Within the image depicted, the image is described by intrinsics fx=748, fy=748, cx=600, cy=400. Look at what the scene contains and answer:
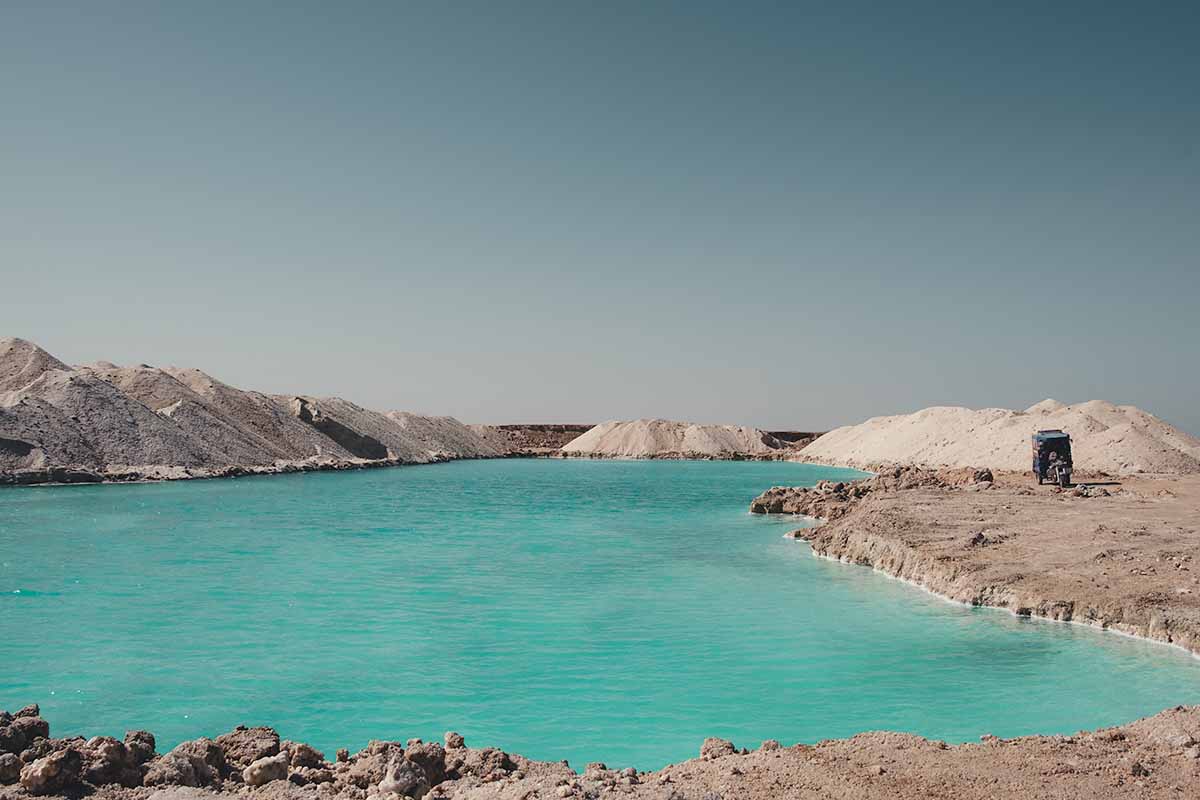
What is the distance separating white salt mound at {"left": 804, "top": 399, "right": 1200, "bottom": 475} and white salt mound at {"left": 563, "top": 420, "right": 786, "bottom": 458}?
2006cm

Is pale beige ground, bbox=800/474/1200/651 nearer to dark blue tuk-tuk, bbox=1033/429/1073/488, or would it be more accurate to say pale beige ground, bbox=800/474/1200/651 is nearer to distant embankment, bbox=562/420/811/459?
dark blue tuk-tuk, bbox=1033/429/1073/488

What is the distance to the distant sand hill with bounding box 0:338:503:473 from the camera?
47906mm

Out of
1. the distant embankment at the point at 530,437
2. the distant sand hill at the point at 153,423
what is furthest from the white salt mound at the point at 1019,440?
the distant sand hill at the point at 153,423

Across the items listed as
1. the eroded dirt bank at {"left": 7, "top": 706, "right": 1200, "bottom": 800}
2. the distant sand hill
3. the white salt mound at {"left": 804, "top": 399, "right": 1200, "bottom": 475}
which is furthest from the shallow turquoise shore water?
the white salt mound at {"left": 804, "top": 399, "right": 1200, "bottom": 475}

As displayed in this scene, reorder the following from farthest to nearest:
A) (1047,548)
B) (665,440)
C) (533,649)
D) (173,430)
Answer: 1. (665,440)
2. (173,430)
3. (1047,548)
4. (533,649)

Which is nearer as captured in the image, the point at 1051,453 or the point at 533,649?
the point at 533,649

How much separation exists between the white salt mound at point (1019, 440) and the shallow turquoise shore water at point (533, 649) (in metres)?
31.1

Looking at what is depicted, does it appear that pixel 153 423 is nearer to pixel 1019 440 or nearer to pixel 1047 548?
pixel 1047 548

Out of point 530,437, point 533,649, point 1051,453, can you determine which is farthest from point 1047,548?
point 530,437

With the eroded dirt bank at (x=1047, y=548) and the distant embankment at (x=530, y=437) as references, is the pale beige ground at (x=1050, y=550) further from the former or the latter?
the distant embankment at (x=530, y=437)

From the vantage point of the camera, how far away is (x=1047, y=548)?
17.5m

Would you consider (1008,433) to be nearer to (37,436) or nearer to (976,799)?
(976,799)

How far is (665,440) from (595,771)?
337 ft

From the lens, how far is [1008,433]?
57.6 meters
